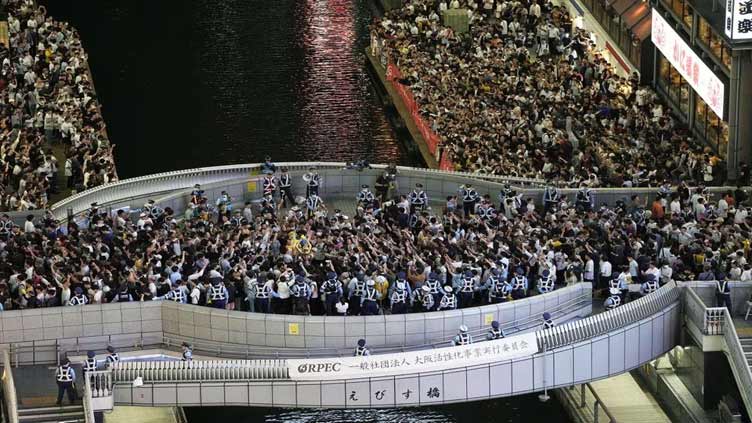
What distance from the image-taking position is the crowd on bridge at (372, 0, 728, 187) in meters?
73.9

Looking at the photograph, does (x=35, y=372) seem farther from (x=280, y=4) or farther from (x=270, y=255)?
(x=280, y=4)

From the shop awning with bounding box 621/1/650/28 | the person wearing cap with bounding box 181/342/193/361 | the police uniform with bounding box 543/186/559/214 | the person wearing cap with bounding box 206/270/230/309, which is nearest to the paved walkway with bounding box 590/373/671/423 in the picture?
the police uniform with bounding box 543/186/559/214

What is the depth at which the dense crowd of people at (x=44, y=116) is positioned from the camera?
245 ft

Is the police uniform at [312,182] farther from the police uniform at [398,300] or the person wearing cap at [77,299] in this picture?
the person wearing cap at [77,299]

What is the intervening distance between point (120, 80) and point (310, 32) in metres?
11.4

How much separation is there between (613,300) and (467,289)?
4.20m

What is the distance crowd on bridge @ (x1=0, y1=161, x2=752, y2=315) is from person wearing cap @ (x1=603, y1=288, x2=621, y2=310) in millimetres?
234

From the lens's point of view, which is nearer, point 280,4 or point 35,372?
point 35,372

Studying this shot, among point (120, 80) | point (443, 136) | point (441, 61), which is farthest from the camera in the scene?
point (120, 80)

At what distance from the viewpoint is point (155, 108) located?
92.8 meters

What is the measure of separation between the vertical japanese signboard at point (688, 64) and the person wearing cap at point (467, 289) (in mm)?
19473

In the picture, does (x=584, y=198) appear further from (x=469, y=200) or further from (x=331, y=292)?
(x=331, y=292)

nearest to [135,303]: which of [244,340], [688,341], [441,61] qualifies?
[244,340]

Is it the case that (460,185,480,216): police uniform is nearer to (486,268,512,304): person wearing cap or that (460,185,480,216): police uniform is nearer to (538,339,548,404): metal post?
(538,339,548,404): metal post
